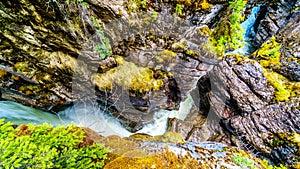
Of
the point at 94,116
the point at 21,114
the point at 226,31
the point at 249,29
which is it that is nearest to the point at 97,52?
the point at 94,116

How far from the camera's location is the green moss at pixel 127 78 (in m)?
6.96

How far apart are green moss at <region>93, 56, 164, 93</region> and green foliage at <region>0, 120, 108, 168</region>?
406cm

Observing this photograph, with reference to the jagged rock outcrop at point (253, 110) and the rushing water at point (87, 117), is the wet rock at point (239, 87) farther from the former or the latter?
the rushing water at point (87, 117)

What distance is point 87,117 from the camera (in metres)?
8.24

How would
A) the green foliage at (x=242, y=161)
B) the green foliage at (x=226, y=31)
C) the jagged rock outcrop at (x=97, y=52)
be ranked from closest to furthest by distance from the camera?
the green foliage at (x=242, y=161)
the jagged rock outcrop at (x=97, y=52)
the green foliage at (x=226, y=31)

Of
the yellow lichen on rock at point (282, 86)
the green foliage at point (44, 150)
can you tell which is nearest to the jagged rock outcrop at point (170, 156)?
the green foliage at point (44, 150)

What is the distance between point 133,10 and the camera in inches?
246

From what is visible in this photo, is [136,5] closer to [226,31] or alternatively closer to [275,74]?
[226,31]

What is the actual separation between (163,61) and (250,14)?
21.4ft

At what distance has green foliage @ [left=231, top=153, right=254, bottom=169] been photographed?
3.06 metres

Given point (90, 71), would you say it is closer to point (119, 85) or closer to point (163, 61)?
point (119, 85)

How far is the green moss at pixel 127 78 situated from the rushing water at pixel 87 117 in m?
1.78

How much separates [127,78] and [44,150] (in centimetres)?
516

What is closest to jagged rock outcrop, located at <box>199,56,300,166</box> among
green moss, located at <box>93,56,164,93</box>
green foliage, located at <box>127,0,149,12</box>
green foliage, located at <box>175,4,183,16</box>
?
green foliage, located at <box>175,4,183,16</box>
